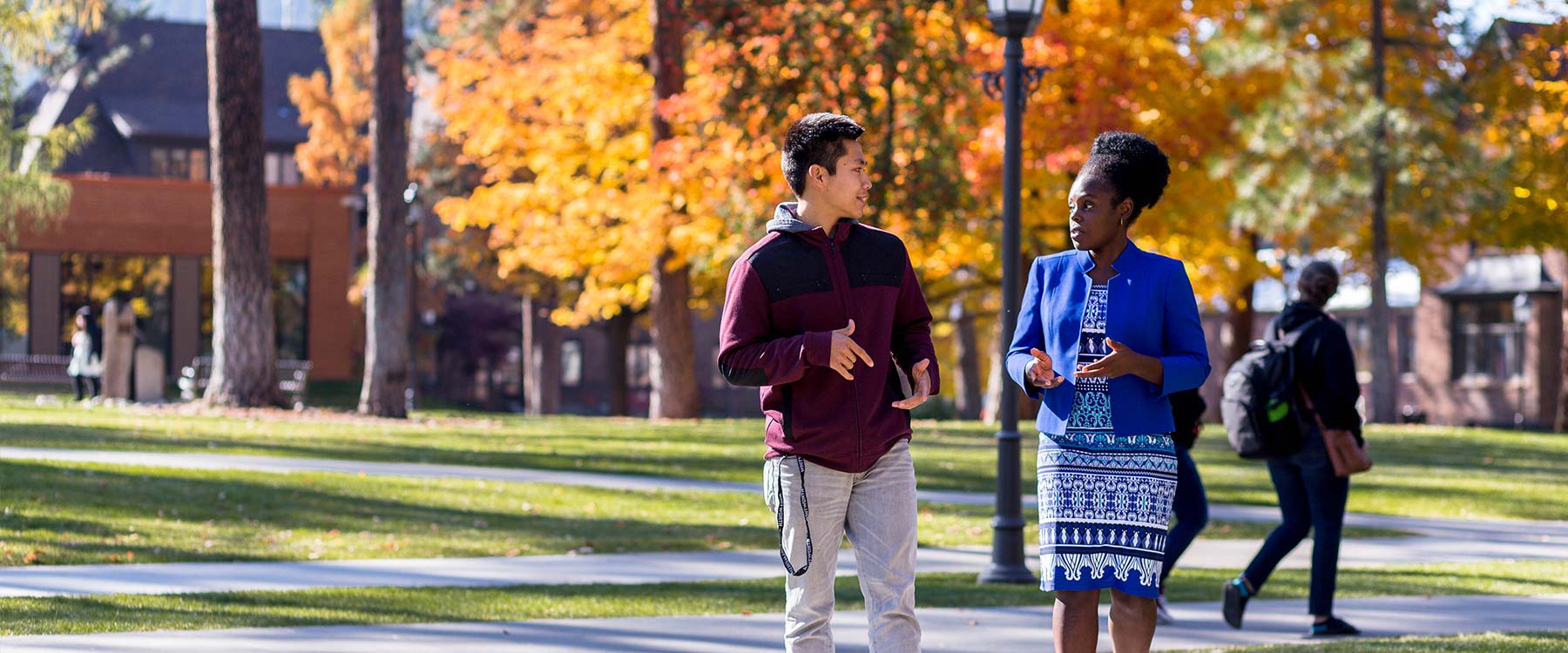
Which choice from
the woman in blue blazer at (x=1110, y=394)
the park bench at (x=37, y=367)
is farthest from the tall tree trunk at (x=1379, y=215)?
the park bench at (x=37, y=367)

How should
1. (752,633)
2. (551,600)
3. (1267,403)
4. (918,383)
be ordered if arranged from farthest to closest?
(551,600) → (1267,403) → (752,633) → (918,383)

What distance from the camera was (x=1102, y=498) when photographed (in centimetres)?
507

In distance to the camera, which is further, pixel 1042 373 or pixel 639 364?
pixel 639 364

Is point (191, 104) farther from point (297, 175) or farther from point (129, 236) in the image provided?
point (129, 236)

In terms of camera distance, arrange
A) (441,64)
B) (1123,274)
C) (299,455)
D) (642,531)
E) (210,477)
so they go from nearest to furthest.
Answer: (1123,274) < (642,531) < (210,477) < (299,455) < (441,64)

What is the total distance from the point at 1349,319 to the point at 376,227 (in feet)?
131

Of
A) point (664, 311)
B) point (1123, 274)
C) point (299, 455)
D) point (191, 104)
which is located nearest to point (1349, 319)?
point (664, 311)

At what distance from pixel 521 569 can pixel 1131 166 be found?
243 inches

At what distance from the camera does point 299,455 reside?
16.6 m

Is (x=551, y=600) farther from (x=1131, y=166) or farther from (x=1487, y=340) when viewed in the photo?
(x=1487, y=340)

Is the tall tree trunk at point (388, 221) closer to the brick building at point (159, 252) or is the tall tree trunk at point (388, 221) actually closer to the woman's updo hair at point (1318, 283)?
the brick building at point (159, 252)

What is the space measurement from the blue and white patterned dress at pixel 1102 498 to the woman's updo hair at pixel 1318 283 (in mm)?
3587

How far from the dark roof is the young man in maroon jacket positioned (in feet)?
166

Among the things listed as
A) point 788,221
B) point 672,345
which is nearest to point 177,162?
point 672,345
